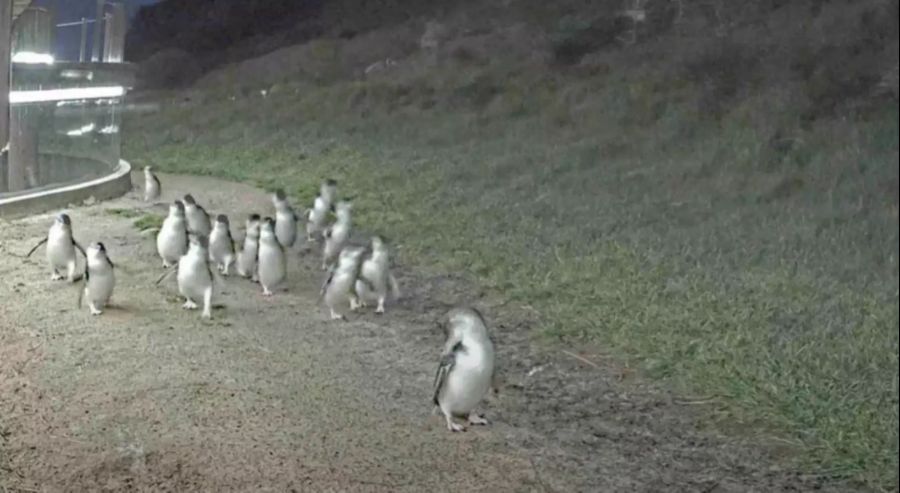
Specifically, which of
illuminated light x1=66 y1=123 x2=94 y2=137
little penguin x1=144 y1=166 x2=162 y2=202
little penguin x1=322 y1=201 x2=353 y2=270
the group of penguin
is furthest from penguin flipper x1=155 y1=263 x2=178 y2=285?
illuminated light x1=66 y1=123 x2=94 y2=137

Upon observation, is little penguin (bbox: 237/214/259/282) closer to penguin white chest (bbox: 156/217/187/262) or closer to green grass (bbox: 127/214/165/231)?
penguin white chest (bbox: 156/217/187/262)

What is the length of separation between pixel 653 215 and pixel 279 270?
1396 millimetres

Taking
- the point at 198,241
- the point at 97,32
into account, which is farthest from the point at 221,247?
the point at 97,32

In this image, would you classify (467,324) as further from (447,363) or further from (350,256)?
(350,256)

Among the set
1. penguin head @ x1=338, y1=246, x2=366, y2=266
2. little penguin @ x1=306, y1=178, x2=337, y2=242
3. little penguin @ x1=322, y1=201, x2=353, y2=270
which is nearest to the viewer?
penguin head @ x1=338, y1=246, x2=366, y2=266

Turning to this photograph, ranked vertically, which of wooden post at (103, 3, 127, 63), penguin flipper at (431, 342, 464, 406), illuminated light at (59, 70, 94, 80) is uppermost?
wooden post at (103, 3, 127, 63)

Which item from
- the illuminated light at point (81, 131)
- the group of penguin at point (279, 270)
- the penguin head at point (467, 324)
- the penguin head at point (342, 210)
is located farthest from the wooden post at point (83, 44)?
the penguin head at point (467, 324)

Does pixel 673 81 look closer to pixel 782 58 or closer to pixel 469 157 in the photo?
pixel 782 58

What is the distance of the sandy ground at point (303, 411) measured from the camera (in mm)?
2164

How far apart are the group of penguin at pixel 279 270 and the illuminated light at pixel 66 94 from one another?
5.05 feet

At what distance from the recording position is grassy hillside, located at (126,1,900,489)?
2268 millimetres

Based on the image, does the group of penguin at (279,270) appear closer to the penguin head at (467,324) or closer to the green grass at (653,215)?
the penguin head at (467,324)

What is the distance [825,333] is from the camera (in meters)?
2.86

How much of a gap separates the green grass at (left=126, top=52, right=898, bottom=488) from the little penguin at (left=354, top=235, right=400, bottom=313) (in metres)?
0.45
